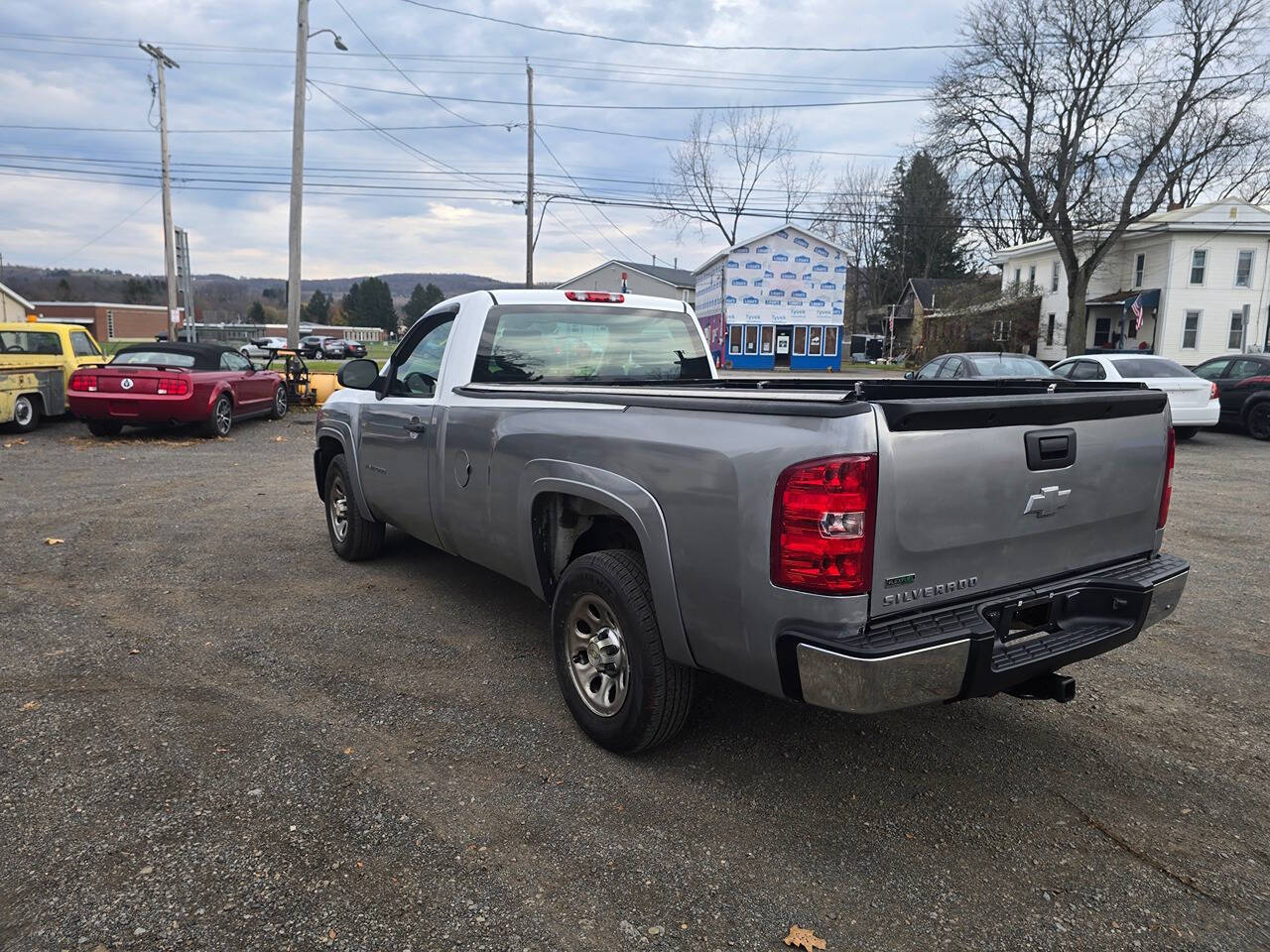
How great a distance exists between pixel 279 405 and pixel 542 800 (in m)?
14.9

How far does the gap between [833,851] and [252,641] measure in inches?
131

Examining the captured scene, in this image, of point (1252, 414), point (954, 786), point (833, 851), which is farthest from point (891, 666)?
point (1252, 414)

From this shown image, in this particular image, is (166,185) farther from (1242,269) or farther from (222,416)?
(1242,269)

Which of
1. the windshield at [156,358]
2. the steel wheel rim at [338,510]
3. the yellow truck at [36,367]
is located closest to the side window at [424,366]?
the steel wheel rim at [338,510]

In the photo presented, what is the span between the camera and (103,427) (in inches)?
514

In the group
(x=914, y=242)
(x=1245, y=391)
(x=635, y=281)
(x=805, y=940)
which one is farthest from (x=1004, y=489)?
(x=914, y=242)

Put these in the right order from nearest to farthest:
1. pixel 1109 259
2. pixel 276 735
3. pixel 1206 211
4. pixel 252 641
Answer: pixel 276 735, pixel 252 641, pixel 1206 211, pixel 1109 259

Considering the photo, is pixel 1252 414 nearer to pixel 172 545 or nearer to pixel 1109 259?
pixel 172 545

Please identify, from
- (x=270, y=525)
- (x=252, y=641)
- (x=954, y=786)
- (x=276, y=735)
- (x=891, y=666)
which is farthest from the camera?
(x=270, y=525)

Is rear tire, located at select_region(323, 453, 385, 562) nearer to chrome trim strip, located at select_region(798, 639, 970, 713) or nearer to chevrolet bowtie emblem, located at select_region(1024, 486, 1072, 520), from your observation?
chrome trim strip, located at select_region(798, 639, 970, 713)

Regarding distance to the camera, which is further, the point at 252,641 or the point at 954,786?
the point at 252,641

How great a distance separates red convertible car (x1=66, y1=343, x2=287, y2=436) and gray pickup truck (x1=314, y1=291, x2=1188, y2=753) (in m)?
10.4

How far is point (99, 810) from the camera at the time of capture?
2.95 m

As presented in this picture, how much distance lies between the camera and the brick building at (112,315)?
105 metres
